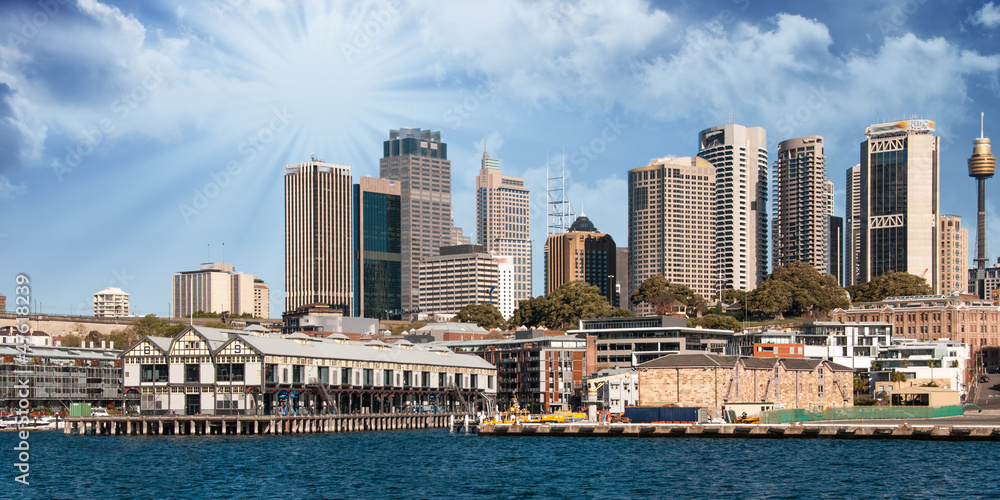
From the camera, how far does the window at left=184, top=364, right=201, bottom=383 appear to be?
463 ft

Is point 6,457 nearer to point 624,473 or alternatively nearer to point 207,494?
point 207,494

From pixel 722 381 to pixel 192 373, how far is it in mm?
67282

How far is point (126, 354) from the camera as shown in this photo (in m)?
144

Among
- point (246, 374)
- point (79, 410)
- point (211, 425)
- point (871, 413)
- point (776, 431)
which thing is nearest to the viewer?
point (776, 431)

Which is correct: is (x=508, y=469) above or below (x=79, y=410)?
above

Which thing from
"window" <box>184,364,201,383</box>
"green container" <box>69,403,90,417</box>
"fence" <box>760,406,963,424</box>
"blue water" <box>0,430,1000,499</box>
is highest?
"window" <box>184,364,201,383</box>

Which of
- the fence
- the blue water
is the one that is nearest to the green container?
the blue water

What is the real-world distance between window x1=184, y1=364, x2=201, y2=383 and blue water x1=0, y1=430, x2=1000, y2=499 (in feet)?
51.1

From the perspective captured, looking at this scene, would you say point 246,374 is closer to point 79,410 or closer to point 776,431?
point 79,410

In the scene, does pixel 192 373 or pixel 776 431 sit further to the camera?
pixel 192 373

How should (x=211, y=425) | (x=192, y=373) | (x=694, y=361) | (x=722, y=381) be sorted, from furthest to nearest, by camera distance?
(x=694, y=361) → (x=722, y=381) → (x=192, y=373) → (x=211, y=425)

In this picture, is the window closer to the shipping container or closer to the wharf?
the wharf

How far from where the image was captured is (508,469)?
3752 inches

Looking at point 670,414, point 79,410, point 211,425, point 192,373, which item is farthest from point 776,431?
point 79,410
